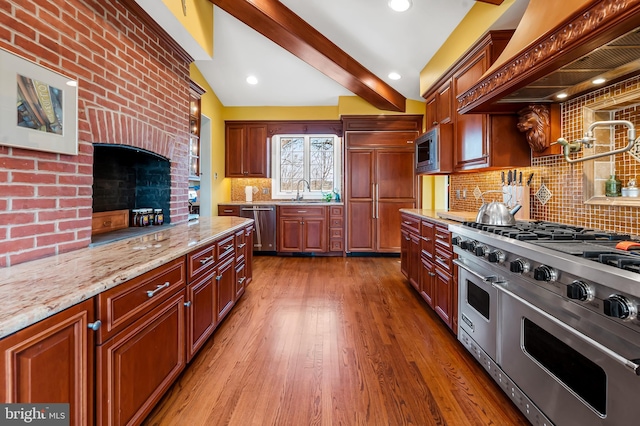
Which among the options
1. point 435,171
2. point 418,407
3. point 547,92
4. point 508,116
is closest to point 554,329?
point 418,407

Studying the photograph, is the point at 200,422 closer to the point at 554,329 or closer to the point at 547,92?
the point at 554,329

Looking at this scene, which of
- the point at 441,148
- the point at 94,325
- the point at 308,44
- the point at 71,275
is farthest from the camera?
the point at 308,44

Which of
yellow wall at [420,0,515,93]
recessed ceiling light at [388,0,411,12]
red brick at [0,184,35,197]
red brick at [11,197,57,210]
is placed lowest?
red brick at [11,197,57,210]

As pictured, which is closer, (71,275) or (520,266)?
(71,275)

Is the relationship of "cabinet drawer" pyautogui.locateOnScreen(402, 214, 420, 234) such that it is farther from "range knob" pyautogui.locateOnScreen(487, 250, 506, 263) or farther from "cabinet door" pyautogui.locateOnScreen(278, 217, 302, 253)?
"cabinet door" pyautogui.locateOnScreen(278, 217, 302, 253)

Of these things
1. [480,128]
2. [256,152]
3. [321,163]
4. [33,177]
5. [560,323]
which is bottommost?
[560,323]

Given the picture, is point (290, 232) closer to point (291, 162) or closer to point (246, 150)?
point (291, 162)

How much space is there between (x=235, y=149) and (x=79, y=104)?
3907 mm

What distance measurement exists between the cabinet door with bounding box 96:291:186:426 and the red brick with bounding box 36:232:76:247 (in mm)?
599

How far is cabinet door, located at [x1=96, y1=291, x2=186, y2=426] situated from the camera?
3.64 feet

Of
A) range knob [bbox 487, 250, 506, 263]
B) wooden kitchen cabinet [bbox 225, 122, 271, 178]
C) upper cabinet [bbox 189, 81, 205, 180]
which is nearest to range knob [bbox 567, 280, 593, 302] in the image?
range knob [bbox 487, 250, 506, 263]

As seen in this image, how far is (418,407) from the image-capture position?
1591mm

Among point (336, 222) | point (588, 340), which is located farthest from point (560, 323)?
point (336, 222)

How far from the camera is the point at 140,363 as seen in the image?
1.32 m
